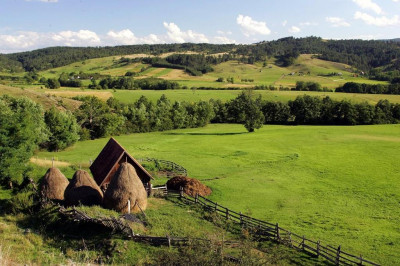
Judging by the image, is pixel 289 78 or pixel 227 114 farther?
pixel 289 78

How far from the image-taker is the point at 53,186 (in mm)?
29203

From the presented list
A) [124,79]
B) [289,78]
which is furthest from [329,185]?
[289,78]

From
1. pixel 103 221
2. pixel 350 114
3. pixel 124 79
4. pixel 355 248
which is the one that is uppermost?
pixel 124 79

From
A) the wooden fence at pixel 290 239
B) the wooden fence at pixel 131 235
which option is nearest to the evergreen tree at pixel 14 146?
the wooden fence at pixel 131 235

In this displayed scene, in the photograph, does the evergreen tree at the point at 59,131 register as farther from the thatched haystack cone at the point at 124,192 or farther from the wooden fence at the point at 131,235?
the wooden fence at the point at 131,235

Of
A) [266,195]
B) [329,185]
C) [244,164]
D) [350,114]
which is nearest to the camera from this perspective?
[266,195]

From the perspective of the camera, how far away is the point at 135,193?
85.9 ft

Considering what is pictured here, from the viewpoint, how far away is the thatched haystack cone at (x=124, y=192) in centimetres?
2562

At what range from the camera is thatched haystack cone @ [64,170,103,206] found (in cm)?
2684

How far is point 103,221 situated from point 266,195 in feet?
60.6

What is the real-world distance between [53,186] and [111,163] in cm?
565

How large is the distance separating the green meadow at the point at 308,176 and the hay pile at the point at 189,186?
124cm

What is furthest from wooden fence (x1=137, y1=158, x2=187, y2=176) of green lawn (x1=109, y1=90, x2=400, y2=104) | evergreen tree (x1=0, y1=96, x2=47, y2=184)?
green lawn (x1=109, y1=90, x2=400, y2=104)

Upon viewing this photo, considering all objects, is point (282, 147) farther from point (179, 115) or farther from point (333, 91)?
point (333, 91)
